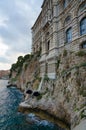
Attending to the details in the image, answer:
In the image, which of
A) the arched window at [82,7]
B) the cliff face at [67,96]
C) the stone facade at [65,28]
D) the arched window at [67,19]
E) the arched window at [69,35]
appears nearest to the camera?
the cliff face at [67,96]

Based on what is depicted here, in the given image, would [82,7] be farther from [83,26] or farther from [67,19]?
[67,19]

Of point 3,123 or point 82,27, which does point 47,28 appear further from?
point 3,123

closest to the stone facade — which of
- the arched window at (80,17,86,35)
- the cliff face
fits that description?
the arched window at (80,17,86,35)

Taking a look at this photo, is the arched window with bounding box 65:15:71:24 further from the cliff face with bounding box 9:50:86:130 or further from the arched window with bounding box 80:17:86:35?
the cliff face with bounding box 9:50:86:130

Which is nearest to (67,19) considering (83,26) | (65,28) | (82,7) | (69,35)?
(65,28)

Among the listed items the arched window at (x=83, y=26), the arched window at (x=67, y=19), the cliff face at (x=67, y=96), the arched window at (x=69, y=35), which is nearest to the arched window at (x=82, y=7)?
the arched window at (x=83, y=26)

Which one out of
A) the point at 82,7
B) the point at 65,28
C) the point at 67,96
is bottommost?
the point at 67,96

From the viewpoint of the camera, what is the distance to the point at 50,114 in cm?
1933

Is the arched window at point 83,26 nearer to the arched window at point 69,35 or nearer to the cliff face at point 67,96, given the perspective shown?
the arched window at point 69,35

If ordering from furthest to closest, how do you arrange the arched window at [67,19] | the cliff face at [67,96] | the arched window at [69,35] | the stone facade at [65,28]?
the arched window at [67,19]
the arched window at [69,35]
the stone facade at [65,28]
the cliff face at [67,96]

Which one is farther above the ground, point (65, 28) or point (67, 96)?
point (65, 28)

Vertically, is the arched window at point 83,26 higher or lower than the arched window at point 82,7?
lower

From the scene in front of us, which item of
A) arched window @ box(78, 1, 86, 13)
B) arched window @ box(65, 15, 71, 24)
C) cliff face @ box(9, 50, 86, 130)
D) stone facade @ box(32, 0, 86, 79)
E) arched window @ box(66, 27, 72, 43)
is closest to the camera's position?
cliff face @ box(9, 50, 86, 130)

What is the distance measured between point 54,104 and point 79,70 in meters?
6.56
